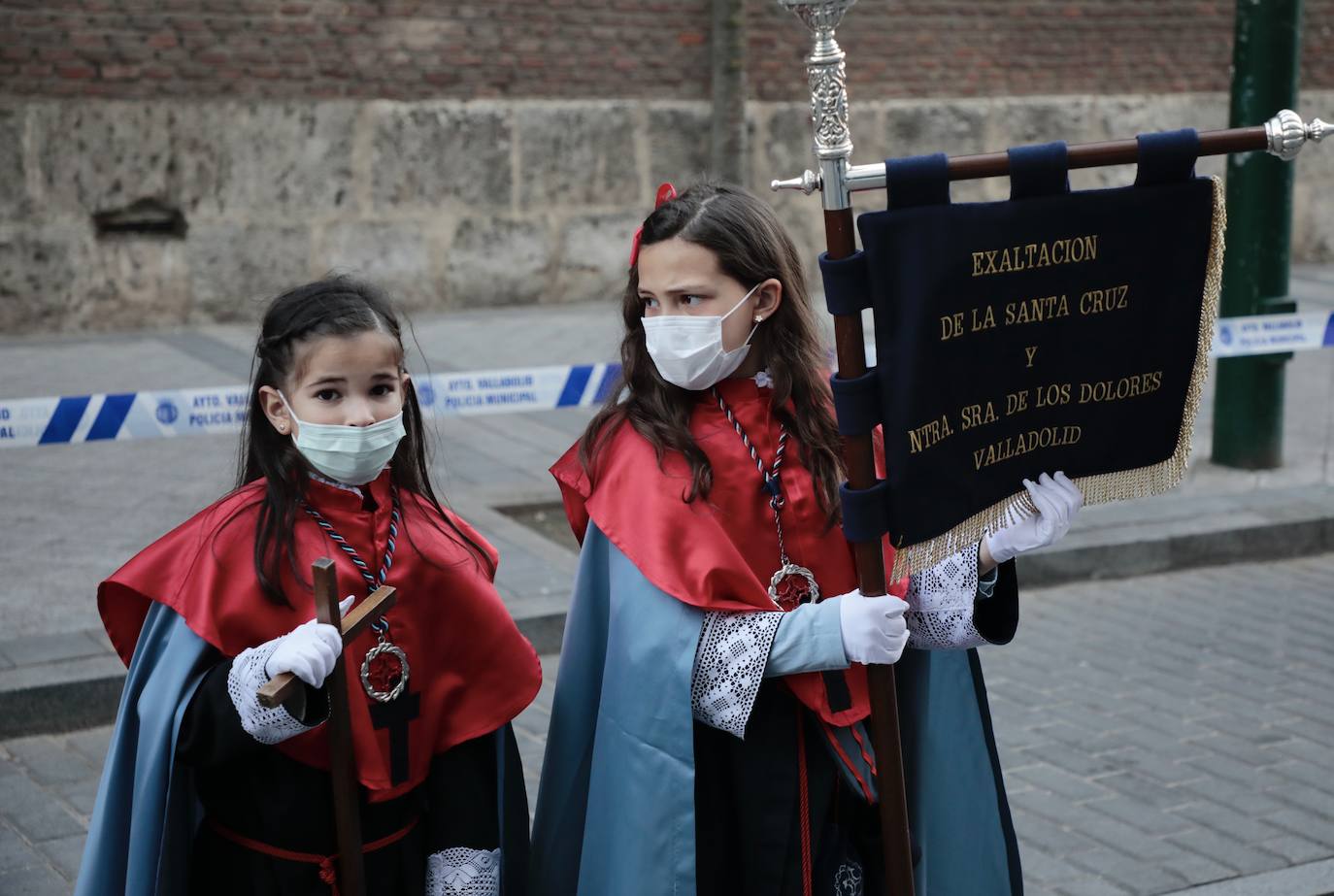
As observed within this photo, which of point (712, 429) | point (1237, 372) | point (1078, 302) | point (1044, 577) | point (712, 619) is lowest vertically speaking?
point (1044, 577)

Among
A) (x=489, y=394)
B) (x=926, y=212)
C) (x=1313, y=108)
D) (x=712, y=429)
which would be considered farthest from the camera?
(x=1313, y=108)

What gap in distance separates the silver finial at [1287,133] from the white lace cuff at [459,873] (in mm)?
1642

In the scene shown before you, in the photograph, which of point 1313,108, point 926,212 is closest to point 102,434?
point 926,212

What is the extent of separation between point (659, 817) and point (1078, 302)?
1024 mm

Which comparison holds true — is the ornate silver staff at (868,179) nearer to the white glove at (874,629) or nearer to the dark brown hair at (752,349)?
the white glove at (874,629)

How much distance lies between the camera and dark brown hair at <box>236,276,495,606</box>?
8.24ft

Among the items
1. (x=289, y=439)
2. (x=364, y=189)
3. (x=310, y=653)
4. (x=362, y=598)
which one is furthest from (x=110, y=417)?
(x=364, y=189)

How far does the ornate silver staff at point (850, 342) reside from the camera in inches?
90.7

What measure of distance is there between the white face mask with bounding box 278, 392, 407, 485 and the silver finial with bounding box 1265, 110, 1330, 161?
1.39 metres

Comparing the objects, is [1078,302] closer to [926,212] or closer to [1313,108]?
[926,212]

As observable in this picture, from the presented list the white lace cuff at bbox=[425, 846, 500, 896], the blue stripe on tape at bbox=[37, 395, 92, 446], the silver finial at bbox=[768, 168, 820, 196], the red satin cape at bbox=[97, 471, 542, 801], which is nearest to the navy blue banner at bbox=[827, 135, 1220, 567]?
the silver finial at bbox=[768, 168, 820, 196]

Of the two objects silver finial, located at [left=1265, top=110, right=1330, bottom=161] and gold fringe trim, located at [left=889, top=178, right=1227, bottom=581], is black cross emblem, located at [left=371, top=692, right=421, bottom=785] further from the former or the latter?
silver finial, located at [left=1265, top=110, right=1330, bottom=161]

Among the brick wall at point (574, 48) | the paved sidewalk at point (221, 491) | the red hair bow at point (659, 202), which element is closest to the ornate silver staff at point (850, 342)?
the red hair bow at point (659, 202)

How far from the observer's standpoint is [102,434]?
5480 millimetres
